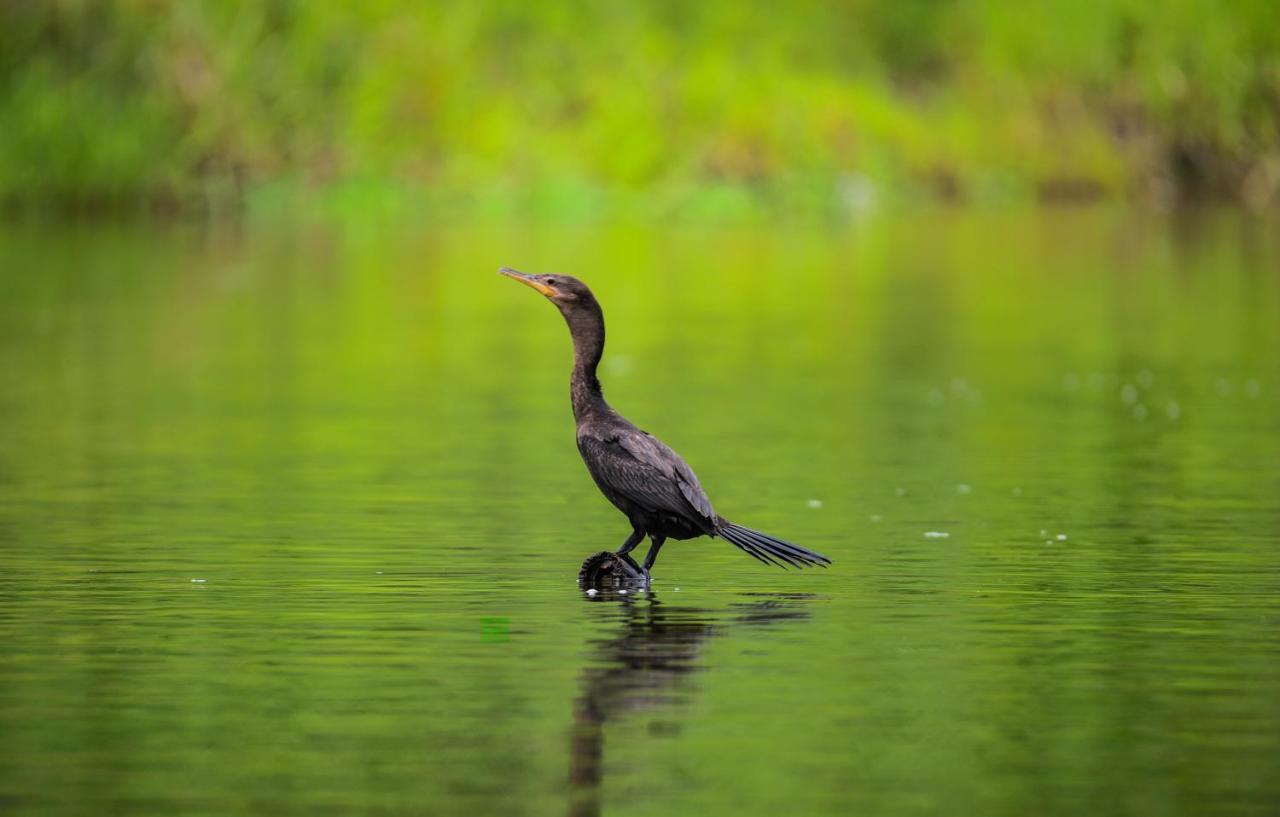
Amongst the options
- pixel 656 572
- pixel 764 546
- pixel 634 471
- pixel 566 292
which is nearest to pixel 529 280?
pixel 566 292

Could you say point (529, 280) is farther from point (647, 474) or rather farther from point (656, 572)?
point (656, 572)

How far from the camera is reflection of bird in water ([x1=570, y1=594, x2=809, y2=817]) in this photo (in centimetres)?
721

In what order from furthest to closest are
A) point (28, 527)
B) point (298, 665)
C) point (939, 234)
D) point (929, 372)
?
point (939, 234), point (929, 372), point (28, 527), point (298, 665)

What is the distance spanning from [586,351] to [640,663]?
2154 millimetres

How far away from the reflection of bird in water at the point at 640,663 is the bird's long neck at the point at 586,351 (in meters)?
0.84

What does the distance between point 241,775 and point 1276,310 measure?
21.2m

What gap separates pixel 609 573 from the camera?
33.1 feet

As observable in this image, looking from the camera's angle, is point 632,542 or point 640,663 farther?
point 632,542

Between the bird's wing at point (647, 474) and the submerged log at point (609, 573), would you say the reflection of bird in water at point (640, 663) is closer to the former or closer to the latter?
the submerged log at point (609, 573)

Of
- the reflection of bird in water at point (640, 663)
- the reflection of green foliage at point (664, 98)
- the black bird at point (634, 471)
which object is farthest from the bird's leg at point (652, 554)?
the reflection of green foliage at point (664, 98)

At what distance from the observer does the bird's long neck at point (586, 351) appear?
10.4 metres

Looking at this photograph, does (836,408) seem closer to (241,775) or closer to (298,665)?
(298,665)

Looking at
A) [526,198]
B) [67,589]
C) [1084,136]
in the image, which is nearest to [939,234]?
[526,198]

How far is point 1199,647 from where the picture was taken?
29.1 ft
